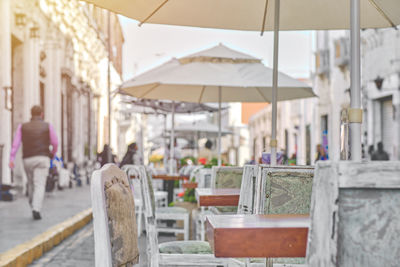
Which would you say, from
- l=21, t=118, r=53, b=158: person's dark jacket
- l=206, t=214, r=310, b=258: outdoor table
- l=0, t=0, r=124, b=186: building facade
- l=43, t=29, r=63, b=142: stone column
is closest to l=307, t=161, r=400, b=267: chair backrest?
l=206, t=214, r=310, b=258: outdoor table

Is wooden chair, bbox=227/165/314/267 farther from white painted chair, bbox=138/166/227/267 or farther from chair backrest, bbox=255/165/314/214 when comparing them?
white painted chair, bbox=138/166/227/267

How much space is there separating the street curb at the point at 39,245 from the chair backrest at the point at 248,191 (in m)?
2.54

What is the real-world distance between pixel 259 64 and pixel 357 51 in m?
5.66

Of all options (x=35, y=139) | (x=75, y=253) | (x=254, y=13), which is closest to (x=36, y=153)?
(x=35, y=139)

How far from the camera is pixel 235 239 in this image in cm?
202

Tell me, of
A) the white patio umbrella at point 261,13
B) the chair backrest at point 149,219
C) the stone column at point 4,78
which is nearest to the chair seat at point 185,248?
the chair backrest at point 149,219

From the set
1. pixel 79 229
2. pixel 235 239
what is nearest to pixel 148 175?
pixel 235 239

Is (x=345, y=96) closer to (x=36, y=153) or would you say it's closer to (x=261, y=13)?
(x=36, y=153)

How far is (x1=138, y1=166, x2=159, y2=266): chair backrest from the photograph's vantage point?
12.7ft

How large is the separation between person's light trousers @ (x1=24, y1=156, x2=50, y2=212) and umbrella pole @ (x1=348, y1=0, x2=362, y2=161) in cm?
735

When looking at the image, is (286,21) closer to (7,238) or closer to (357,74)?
(357,74)

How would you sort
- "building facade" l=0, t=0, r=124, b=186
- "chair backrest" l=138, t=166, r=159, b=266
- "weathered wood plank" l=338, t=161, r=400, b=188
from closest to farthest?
"weathered wood plank" l=338, t=161, r=400, b=188 → "chair backrest" l=138, t=166, r=159, b=266 → "building facade" l=0, t=0, r=124, b=186

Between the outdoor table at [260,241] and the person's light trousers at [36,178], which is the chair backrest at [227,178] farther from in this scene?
the person's light trousers at [36,178]

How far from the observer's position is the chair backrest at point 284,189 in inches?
141
